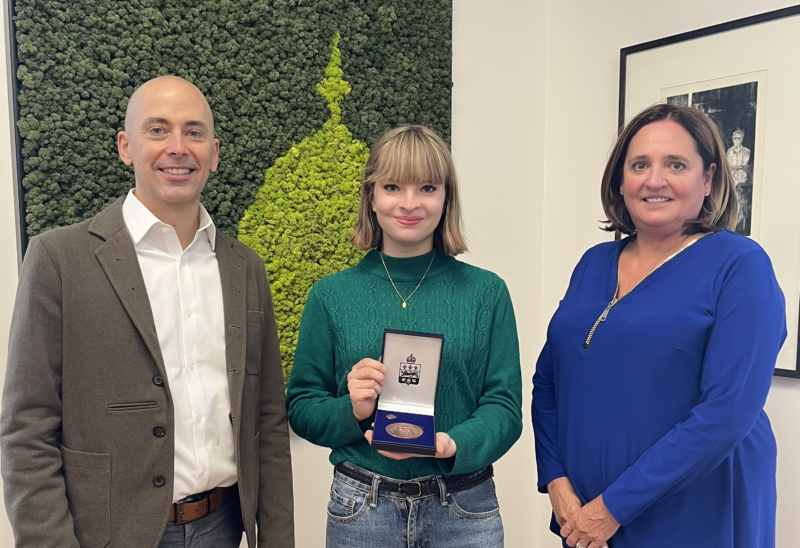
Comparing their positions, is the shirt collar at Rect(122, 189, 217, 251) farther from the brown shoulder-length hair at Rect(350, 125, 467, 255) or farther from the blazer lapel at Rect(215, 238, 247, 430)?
the brown shoulder-length hair at Rect(350, 125, 467, 255)

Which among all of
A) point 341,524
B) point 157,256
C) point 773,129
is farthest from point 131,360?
point 773,129

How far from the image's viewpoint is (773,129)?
207 centimetres

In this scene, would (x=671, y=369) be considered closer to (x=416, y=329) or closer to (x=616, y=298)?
(x=616, y=298)

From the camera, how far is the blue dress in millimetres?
1320

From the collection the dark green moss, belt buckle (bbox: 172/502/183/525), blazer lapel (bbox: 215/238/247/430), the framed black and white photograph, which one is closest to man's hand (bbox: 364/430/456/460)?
blazer lapel (bbox: 215/238/247/430)

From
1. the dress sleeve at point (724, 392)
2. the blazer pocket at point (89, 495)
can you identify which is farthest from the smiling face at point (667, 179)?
the blazer pocket at point (89, 495)

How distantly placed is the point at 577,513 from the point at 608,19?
6.62 ft

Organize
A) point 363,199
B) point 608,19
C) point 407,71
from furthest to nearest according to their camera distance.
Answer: point 608,19, point 407,71, point 363,199

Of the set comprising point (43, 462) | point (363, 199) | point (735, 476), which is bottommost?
point (735, 476)

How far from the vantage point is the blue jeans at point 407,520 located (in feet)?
4.58

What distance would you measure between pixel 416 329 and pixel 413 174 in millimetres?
365

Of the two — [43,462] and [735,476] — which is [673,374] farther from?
[43,462]

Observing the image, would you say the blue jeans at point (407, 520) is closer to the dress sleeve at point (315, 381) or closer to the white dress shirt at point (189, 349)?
the dress sleeve at point (315, 381)

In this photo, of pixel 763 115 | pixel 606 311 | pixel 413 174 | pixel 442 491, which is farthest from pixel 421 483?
pixel 763 115
